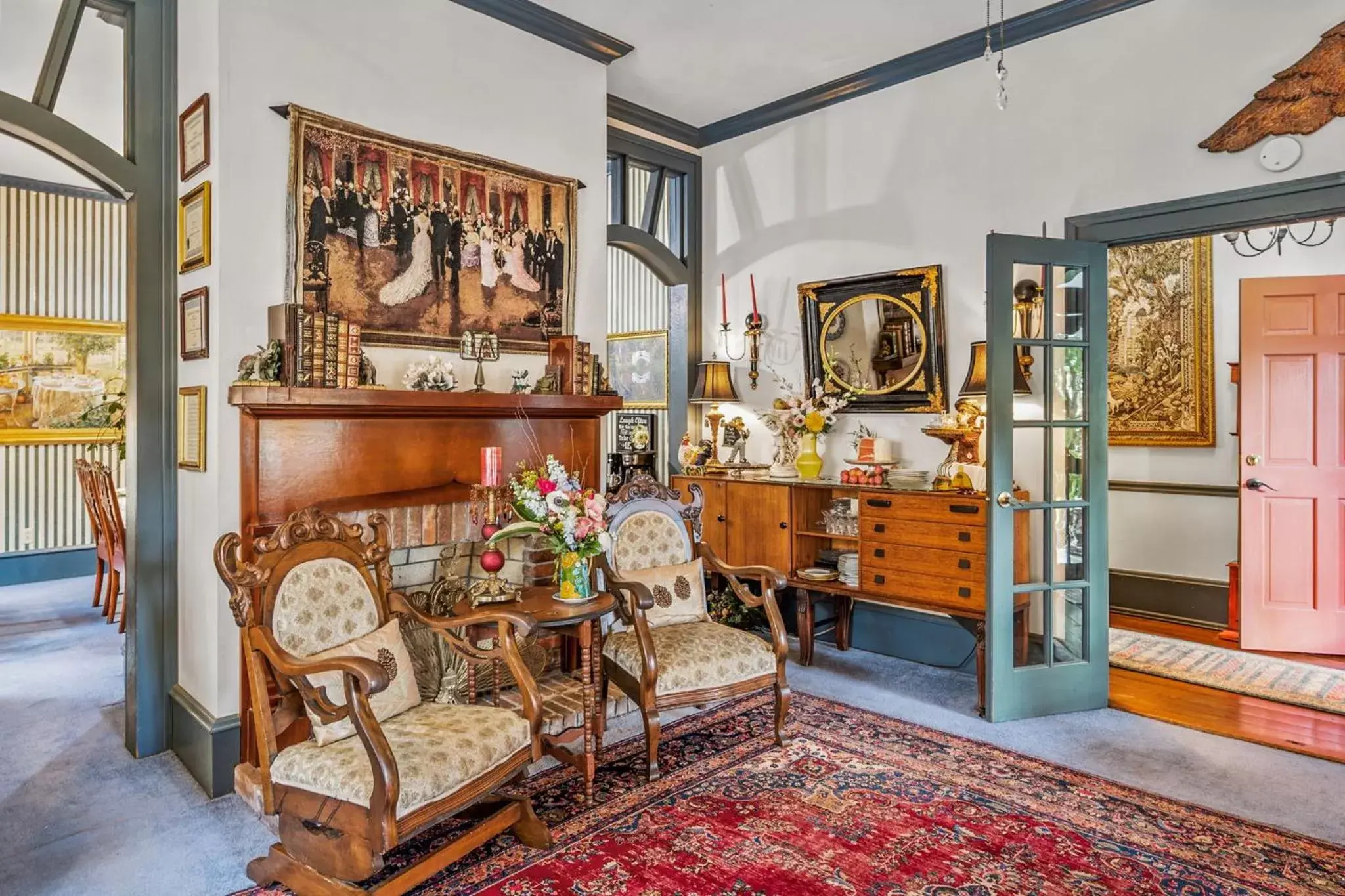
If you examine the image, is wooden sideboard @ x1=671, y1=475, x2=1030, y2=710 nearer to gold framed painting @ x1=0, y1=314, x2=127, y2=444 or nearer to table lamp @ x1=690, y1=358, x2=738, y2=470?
table lamp @ x1=690, y1=358, x2=738, y2=470

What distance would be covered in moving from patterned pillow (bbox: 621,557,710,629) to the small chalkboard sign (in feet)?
9.94

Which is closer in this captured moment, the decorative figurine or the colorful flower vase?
the colorful flower vase

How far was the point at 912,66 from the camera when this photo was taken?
480 cm

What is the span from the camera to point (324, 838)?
2.28m

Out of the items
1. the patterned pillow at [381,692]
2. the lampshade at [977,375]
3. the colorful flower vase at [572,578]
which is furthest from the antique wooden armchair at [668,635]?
the lampshade at [977,375]

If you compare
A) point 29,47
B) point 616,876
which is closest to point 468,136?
point 29,47

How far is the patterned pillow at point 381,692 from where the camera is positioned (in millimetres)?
2408

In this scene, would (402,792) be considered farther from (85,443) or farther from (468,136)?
(85,443)

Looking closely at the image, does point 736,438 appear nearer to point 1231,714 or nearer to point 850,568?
point 850,568

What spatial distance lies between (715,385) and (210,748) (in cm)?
363

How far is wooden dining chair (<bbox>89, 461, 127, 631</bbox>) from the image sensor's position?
533cm

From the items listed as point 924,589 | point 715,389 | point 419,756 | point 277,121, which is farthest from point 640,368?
point 419,756

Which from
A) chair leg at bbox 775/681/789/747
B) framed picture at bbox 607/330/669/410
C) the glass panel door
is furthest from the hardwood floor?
framed picture at bbox 607/330/669/410

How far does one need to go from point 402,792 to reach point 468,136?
308cm
